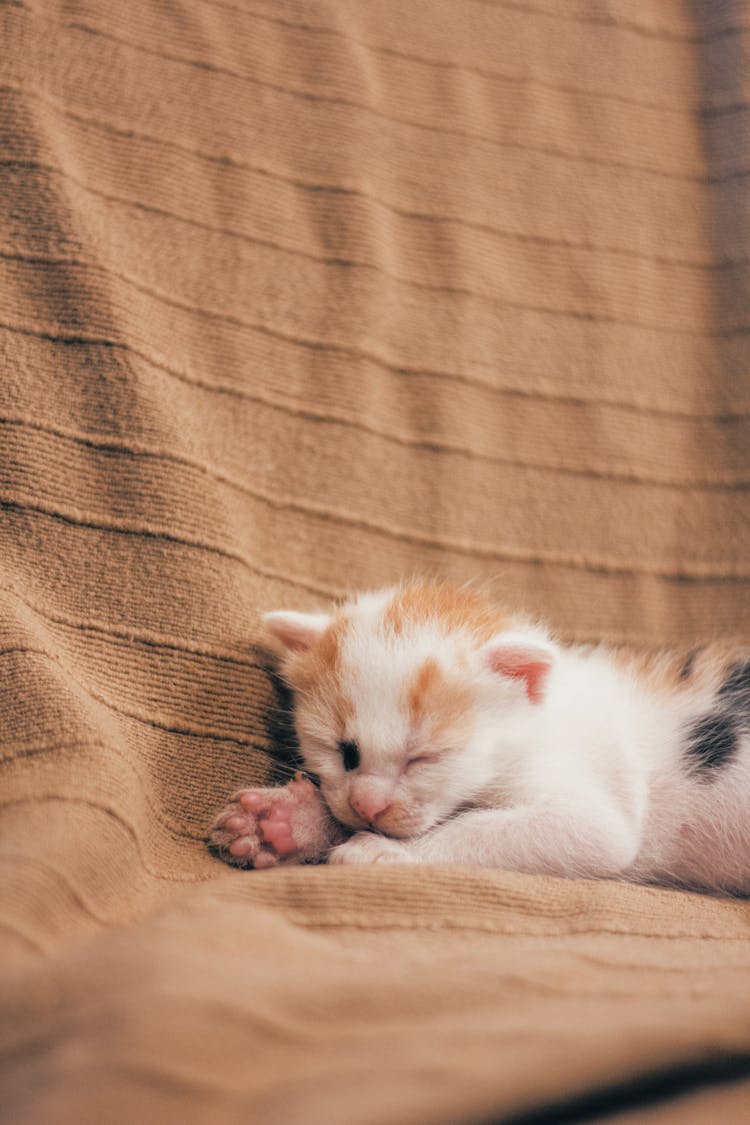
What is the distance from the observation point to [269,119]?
1.47 m

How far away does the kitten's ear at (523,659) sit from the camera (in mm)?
1214

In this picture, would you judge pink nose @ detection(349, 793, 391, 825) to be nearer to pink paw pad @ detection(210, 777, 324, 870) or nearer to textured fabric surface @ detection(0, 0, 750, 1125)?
pink paw pad @ detection(210, 777, 324, 870)

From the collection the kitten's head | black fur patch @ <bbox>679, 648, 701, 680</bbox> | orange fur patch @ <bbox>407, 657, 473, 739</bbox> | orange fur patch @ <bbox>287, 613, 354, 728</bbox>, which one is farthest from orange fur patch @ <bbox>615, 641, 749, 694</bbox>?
orange fur patch @ <bbox>287, 613, 354, 728</bbox>

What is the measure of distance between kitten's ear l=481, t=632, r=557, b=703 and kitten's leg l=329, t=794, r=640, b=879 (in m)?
0.14

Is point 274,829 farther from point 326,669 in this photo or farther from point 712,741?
point 712,741

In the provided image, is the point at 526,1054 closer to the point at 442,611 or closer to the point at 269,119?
the point at 442,611

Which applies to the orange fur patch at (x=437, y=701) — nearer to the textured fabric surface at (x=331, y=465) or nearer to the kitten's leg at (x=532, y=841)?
the kitten's leg at (x=532, y=841)

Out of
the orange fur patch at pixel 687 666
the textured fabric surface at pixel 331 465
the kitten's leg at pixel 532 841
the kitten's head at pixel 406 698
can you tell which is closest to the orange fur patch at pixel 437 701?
the kitten's head at pixel 406 698

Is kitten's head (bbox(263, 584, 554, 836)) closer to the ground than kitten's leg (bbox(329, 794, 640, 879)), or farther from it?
farther from it

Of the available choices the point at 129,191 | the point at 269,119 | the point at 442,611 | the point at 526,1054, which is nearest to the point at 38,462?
the point at 129,191

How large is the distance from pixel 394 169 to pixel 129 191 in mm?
421

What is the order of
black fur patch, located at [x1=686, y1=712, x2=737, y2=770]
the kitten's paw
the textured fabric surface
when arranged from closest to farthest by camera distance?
the textured fabric surface
the kitten's paw
black fur patch, located at [x1=686, y1=712, x2=737, y2=770]

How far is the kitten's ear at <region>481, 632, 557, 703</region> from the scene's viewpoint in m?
1.21

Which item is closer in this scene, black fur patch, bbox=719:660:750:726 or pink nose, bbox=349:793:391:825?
pink nose, bbox=349:793:391:825
